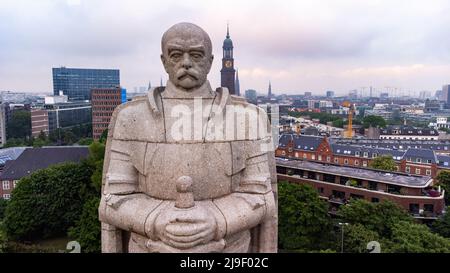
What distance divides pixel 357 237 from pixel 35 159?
42.9 metres

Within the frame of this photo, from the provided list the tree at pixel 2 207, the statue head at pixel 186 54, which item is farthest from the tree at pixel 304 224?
the tree at pixel 2 207

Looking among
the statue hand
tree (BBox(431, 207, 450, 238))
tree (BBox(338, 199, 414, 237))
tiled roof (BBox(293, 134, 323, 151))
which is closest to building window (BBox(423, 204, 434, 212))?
tree (BBox(431, 207, 450, 238))

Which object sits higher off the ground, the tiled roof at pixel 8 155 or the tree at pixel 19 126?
the tree at pixel 19 126

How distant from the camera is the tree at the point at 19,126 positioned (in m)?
105

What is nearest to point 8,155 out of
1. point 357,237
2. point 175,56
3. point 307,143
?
point 307,143

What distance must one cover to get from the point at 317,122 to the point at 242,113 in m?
151

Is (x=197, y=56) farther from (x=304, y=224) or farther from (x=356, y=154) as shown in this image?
(x=356, y=154)

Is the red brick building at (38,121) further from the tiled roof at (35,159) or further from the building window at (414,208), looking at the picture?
the building window at (414,208)

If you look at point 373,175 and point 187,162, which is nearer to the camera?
point 187,162

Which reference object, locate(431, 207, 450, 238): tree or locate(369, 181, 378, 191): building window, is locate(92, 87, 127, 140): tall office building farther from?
locate(431, 207, 450, 238): tree

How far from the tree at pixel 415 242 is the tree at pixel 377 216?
108 inches

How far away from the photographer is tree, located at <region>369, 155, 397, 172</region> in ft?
166

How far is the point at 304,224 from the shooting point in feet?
105

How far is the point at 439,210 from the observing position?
126 ft
